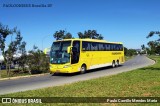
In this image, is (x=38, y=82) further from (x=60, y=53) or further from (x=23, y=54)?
(x=23, y=54)

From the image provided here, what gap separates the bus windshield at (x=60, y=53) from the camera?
21875 mm

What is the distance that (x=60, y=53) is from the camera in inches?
869

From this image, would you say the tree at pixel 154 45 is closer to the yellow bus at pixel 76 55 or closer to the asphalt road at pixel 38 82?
the asphalt road at pixel 38 82

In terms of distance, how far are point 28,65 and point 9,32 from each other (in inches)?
143

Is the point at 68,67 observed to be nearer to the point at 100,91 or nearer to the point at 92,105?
the point at 100,91

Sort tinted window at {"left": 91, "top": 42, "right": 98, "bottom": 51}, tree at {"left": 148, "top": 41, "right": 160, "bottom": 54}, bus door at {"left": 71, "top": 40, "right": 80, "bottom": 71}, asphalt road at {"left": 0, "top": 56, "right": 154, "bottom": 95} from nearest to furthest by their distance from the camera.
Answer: asphalt road at {"left": 0, "top": 56, "right": 154, "bottom": 95} → tree at {"left": 148, "top": 41, "right": 160, "bottom": 54} → bus door at {"left": 71, "top": 40, "right": 80, "bottom": 71} → tinted window at {"left": 91, "top": 42, "right": 98, "bottom": 51}

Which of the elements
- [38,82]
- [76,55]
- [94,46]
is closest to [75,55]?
[76,55]

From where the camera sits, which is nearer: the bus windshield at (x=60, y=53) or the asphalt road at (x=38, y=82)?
the asphalt road at (x=38, y=82)

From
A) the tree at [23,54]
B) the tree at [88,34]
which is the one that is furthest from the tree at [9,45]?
the tree at [88,34]

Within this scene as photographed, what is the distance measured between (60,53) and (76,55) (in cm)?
145

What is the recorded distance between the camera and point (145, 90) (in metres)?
12.2

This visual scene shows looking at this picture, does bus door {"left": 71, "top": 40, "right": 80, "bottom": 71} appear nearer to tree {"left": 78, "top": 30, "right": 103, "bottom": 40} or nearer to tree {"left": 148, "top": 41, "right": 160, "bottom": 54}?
tree {"left": 148, "top": 41, "right": 160, "bottom": 54}

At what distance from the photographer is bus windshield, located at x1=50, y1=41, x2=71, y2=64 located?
71.8ft

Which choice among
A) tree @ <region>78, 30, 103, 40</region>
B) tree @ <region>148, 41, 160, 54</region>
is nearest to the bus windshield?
tree @ <region>148, 41, 160, 54</region>
